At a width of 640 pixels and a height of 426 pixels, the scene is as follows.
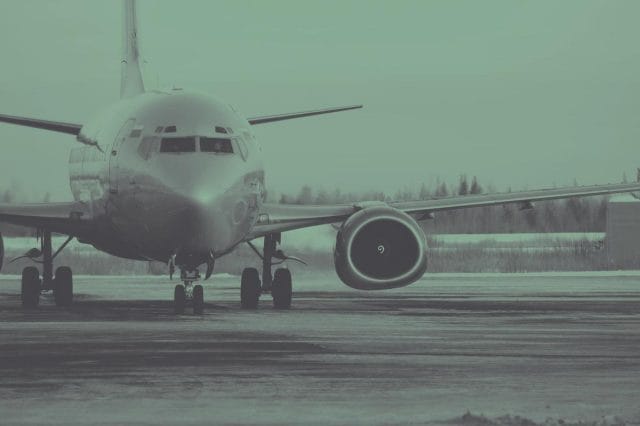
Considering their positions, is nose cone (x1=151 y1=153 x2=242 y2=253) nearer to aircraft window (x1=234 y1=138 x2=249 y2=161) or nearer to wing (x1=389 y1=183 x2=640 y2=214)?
aircraft window (x1=234 y1=138 x2=249 y2=161)

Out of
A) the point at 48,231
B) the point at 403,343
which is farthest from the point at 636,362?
the point at 48,231

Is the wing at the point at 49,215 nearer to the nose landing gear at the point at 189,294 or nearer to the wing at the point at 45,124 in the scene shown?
the wing at the point at 45,124

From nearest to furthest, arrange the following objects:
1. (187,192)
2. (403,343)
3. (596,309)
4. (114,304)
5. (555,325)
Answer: (403,343) → (555,325) → (187,192) → (596,309) → (114,304)

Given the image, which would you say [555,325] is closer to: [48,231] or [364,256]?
[364,256]

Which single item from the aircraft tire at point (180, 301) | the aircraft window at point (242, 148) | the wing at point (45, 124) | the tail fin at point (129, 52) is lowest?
the aircraft tire at point (180, 301)

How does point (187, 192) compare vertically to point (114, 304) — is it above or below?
above

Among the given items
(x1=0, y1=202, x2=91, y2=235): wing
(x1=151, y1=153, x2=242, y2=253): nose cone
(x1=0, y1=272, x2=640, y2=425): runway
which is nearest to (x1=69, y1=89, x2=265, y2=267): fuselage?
(x1=151, y1=153, x2=242, y2=253): nose cone

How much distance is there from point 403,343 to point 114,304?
10.6 meters

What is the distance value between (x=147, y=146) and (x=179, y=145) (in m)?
0.61

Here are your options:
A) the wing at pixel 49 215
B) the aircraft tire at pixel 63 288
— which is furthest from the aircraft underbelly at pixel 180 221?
the aircraft tire at pixel 63 288

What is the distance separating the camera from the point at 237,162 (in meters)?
22.0

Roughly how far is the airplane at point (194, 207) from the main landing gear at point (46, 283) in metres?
0.02

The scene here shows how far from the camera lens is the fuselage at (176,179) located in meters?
21.2

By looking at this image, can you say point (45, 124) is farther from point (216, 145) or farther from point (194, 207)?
point (194, 207)
